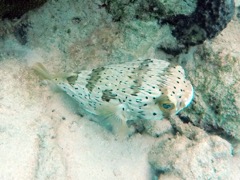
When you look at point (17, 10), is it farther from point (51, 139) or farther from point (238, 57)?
point (238, 57)

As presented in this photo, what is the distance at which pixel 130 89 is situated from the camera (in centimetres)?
219

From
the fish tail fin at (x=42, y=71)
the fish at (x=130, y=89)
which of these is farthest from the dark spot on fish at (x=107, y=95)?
Result: the fish tail fin at (x=42, y=71)

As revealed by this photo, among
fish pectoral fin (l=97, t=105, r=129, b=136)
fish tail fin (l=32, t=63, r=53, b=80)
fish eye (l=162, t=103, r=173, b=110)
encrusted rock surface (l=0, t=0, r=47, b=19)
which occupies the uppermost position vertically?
encrusted rock surface (l=0, t=0, r=47, b=19)

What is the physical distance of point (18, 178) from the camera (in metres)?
2.07

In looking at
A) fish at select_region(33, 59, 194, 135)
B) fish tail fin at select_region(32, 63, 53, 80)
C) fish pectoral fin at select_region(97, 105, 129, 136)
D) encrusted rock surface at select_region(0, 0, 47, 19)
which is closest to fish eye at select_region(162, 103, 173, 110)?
fish at select_region(33, 59, 194, 135)

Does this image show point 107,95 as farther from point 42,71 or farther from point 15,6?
point 15,6

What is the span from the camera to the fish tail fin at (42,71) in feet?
7.90

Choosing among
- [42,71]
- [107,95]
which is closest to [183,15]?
[107,95]

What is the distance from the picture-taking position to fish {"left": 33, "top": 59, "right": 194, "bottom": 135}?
84.9 inches

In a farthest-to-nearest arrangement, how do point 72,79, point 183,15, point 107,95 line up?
1. point 183,15
2. point 72,79
3. point 107,95

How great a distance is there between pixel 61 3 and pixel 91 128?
1.18 meters

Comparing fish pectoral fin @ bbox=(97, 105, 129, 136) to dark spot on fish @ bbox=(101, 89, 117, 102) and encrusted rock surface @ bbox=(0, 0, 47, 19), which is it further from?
encrusted rock surface @ bbox=(0, 0, 47, 19)

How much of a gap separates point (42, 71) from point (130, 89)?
2.57ft

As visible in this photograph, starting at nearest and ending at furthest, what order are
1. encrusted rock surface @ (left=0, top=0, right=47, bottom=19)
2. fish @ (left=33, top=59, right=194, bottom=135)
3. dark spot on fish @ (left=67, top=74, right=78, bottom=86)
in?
encrusted rock surface @ (left=0, top=0, right=47, bottom=19), fish @ (left=33, top=59, right=194, bottom=135), dark spot on fish @ (left=67, top=74, right=78, bottom=86)
